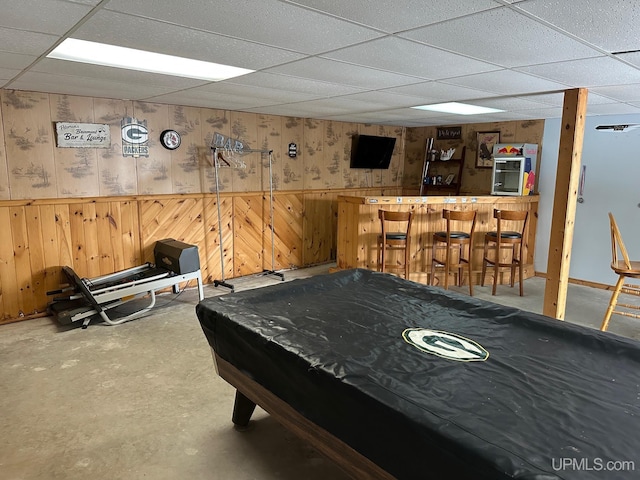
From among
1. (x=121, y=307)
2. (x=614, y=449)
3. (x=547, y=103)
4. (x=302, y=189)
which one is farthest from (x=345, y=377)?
(x=302, y=189)

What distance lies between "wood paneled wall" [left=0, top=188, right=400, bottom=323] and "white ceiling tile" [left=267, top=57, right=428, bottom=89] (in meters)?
2.87

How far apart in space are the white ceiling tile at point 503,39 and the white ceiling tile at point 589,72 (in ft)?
0.67

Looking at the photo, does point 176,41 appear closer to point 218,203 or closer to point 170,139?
point 170,139

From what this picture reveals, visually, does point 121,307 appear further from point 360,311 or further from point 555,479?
point 555,479

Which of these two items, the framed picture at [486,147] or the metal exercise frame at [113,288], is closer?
the metal exercise frame at [113,288]

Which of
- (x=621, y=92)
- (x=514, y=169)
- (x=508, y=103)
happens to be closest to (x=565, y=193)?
(x=621, y=92)

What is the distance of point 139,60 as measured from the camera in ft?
10.5

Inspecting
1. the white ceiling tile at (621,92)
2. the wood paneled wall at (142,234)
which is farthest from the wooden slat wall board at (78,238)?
the white ceiling tile at (621,92)

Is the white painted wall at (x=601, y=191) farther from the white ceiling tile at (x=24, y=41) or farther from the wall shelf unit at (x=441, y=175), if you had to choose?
the white ceiling tile at (x=24, y=41)

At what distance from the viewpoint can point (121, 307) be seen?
5156 mm

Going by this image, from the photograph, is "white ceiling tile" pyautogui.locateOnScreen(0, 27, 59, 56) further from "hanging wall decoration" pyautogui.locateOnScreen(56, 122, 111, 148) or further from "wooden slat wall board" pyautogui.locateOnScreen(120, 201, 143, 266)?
"wooden slat wall board" pyautogui.locateOnScreen(120, 201, 143, 266)

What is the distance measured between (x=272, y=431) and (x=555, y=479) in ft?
6.50

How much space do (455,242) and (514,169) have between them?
1.95 meters

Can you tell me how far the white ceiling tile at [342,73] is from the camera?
10.4ft
